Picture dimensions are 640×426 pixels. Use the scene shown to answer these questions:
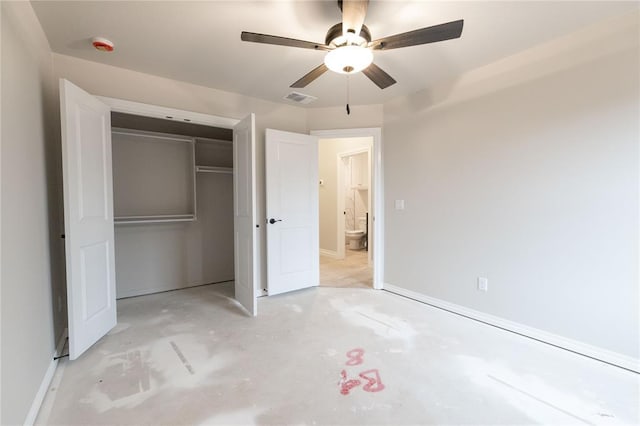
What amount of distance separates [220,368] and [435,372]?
1502 millimetres

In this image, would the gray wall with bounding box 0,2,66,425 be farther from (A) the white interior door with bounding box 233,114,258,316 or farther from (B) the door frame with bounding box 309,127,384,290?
(B) the door frame with bounding box 309,127,384,290

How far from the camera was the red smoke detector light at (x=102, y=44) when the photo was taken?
2.28 metres

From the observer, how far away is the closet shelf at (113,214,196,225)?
3.57 m

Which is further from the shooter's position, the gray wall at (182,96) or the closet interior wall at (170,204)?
the closet interior wall at (170,204)

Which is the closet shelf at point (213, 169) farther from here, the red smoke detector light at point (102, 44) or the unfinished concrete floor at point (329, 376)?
the unfinished concrete floor at point (329, 376)

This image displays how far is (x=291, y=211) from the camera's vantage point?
Result: 383cm

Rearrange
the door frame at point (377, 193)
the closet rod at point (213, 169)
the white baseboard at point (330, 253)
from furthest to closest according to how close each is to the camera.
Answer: the white baseboard at point (330, 253) < the closet rod at point (213, 169) < the door frame at point (377, 193)

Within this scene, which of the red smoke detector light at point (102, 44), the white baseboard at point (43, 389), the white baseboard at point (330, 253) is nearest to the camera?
the white baseboard at point (43, 389)

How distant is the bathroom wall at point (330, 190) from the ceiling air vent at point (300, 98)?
2.24 meters

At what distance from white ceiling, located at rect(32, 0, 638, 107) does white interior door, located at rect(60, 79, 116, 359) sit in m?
0.51

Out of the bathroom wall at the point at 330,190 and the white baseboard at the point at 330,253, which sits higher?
the bathroom wall at the point at 330,190

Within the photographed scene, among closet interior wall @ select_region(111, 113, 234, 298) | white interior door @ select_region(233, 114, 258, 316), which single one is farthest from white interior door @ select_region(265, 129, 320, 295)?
closet interior wall @ select_region(111, 113, 234, 298)

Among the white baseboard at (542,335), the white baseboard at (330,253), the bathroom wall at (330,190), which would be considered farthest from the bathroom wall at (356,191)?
the white baseboard at (542,335)

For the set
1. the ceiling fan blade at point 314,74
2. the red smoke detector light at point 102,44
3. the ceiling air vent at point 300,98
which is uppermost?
the ceiling air vent at point 300,98
